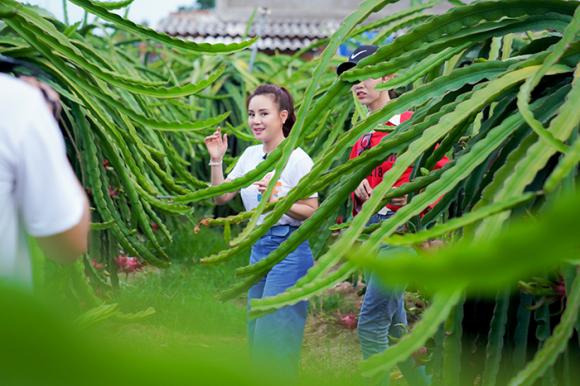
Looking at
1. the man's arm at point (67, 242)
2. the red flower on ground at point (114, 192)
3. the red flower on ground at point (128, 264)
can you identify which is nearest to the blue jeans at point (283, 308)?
the red flower on ground at point (114, 192)

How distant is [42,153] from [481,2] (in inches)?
44.1

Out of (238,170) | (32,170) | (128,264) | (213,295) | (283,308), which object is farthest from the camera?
(128,264)

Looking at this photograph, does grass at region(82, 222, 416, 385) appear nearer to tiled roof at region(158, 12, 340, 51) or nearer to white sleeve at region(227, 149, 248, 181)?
white sleeve at region(227, 149, 248, 181)

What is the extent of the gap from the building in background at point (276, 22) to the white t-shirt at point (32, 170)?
14.0 meters

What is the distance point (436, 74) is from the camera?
8.10 ft

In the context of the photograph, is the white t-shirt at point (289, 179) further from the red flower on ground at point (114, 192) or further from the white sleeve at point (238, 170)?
the red flower on ground at point (114, 192)

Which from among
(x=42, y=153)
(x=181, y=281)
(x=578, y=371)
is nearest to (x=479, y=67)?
(x=578, y=371)

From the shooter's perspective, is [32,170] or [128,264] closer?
[32,170]

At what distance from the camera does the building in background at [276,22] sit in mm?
15812

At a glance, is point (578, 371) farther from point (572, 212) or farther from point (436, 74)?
point (572, 212)

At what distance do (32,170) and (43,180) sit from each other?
2cm

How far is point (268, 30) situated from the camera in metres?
16.2

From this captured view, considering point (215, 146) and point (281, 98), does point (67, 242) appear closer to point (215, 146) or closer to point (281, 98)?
point (215, 146)

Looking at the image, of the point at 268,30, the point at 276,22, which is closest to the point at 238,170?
the point at 268,30
